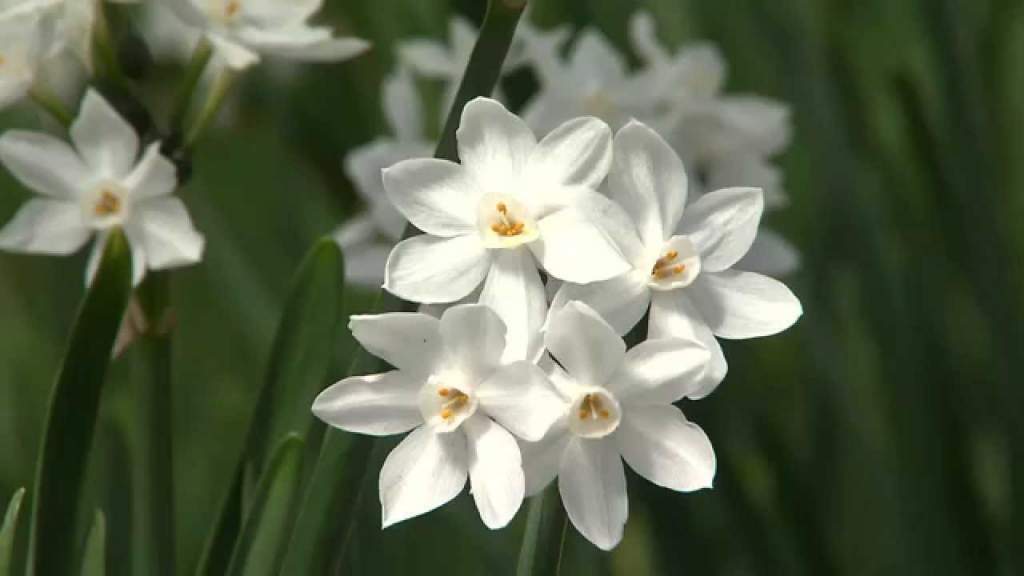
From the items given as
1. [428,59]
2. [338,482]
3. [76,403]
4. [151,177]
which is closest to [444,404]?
[338,482]

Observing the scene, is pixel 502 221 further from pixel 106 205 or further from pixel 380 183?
pixel 380 183

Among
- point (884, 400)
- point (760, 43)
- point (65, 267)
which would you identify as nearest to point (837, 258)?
point (884, 400)

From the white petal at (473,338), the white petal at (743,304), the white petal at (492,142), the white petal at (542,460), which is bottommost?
the white petal at (542,460)

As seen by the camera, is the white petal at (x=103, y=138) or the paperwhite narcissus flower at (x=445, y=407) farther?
the white petal at (x=103, y=138)

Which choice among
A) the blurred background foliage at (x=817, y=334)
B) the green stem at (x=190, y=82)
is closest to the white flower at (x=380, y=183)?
the blurred background foliage at (x=817, y=334)

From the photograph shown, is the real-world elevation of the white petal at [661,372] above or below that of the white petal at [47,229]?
above

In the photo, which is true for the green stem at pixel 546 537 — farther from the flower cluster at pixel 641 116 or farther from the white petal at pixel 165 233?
the flower cluster at pixel 641 116

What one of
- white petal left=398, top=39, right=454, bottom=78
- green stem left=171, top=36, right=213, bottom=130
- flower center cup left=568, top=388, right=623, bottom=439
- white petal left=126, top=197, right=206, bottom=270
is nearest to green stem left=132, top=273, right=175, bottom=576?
white petal left=126, top=197, right=206, bottom=270

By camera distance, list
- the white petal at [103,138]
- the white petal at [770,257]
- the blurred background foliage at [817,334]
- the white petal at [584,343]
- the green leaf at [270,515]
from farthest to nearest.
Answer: the blurred background foliage at [817,334]
the white petal at [770,257]
the white petal at [103,138]
the green leaf at [270,515]
the white petal at [584,343]
